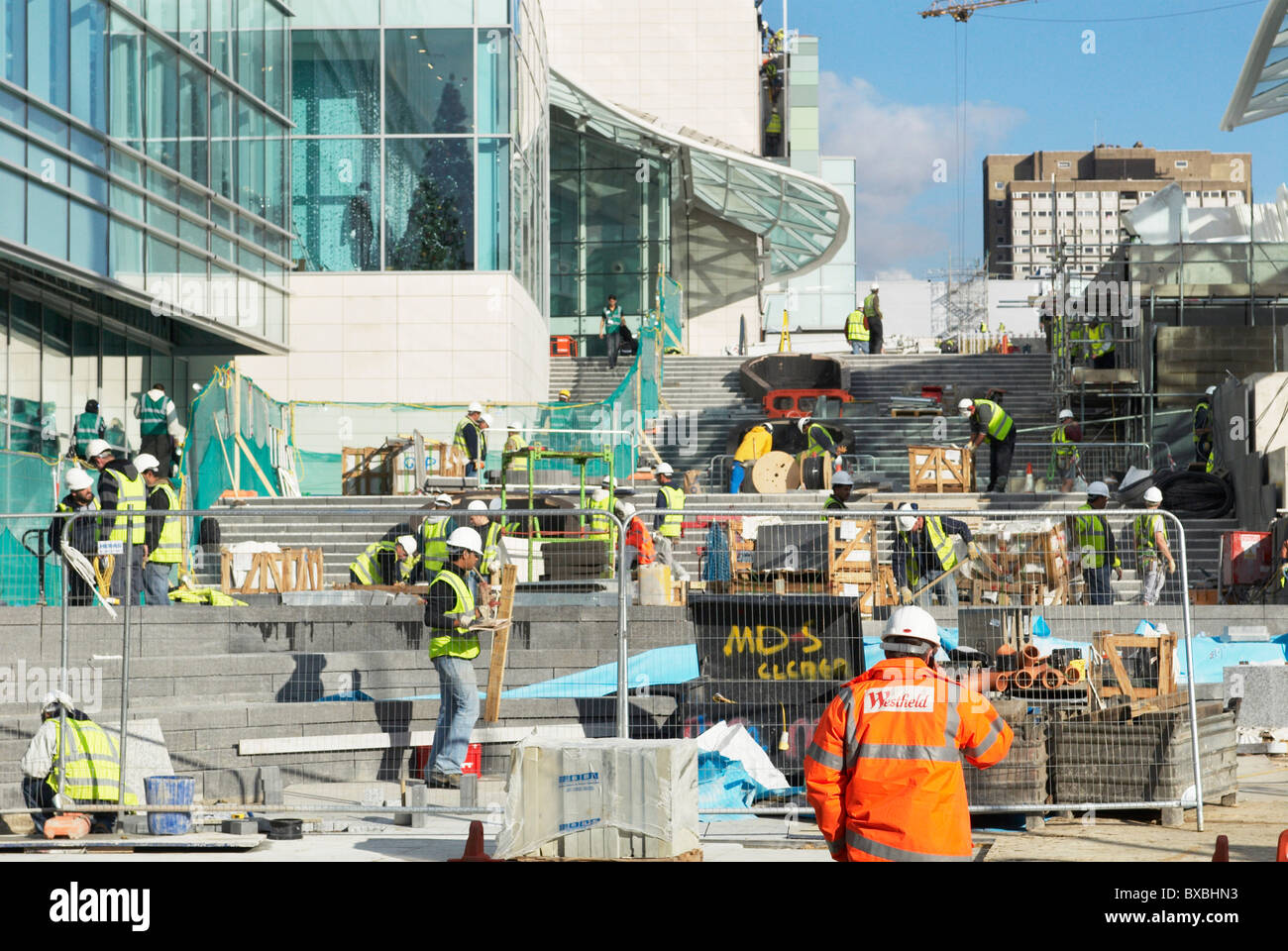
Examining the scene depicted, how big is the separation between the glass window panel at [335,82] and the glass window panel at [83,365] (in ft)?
24.9

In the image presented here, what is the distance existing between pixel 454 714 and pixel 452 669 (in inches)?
12.4

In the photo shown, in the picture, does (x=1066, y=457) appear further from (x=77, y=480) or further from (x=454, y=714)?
(x=454, y=714)

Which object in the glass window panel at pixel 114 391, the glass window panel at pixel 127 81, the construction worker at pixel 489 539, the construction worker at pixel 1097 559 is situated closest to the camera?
the construction worker at pixel 1097 559

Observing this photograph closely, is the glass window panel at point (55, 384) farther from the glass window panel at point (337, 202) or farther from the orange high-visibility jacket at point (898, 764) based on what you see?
the orange high-visibility jacket at point (898, 764)

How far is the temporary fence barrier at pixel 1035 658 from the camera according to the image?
33.6 ft

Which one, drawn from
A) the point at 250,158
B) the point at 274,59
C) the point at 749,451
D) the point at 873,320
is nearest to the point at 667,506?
the point at 749,451

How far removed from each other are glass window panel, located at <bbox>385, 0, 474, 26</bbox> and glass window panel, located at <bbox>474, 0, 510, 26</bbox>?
0.41ft

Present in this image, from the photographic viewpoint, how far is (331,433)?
26016 mm

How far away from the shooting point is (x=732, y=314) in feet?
Result: 164

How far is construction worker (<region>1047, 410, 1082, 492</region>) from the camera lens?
24484 millimetres

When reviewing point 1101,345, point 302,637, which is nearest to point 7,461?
point 302,637

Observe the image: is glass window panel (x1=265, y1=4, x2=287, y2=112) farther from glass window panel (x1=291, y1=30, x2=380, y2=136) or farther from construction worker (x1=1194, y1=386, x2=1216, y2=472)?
construction worker (x1=1194, y1=386, x2=1216, y2=472)

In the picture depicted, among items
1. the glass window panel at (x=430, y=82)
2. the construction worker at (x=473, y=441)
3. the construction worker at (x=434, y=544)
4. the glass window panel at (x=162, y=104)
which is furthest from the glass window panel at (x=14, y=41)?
the glass window panel at (x=430, y=82)
